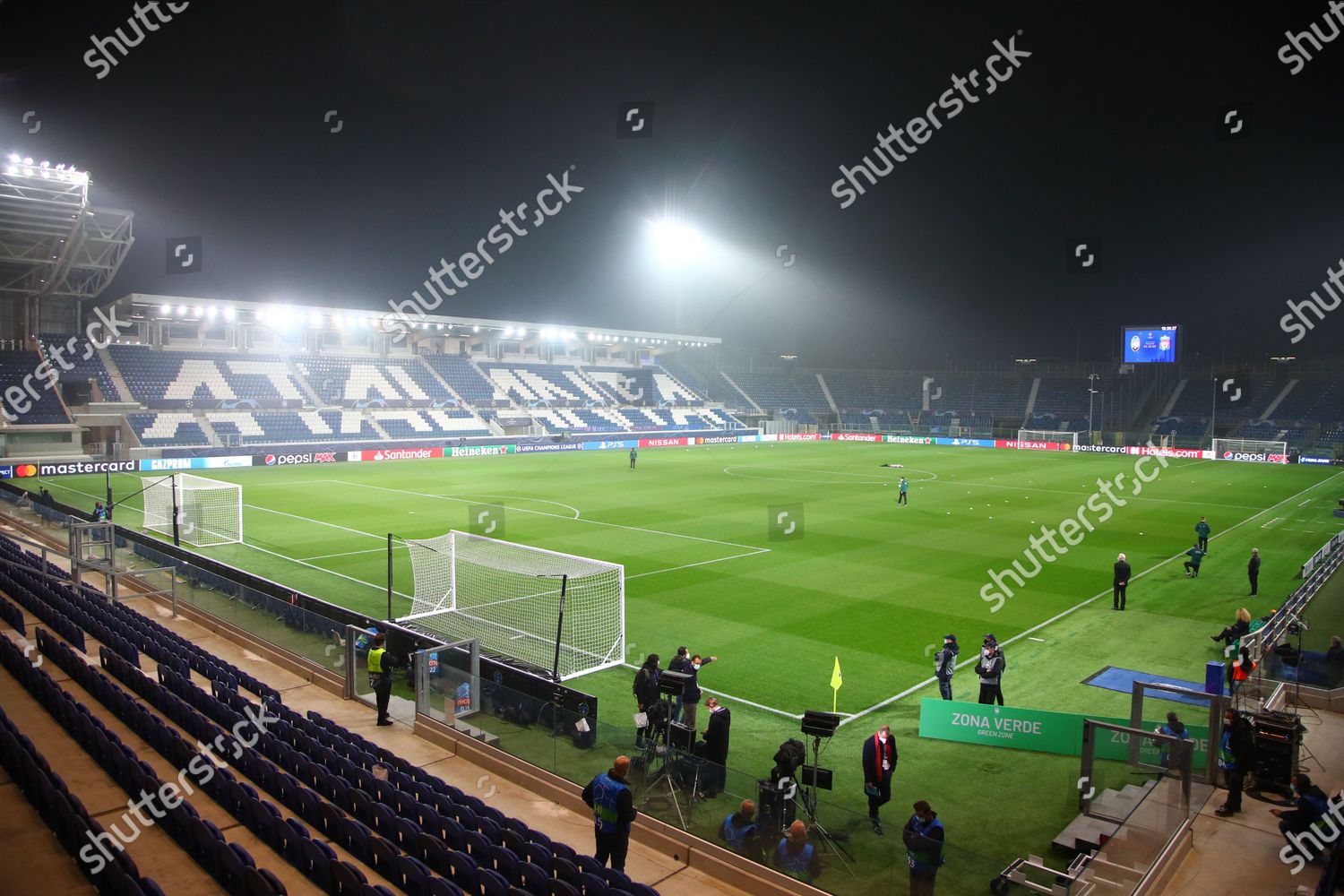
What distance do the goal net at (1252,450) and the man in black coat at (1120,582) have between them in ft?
169

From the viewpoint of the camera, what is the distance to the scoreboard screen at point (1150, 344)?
52938mm

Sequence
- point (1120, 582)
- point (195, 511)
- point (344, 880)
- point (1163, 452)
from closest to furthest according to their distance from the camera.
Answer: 1. point (344, 880)
2. point (1120, 582)
3. point (195, 511)
4. point (1163, 452)

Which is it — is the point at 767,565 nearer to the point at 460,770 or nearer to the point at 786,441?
the point at 460,770

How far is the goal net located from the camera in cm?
6041

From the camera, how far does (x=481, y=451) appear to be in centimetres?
5803

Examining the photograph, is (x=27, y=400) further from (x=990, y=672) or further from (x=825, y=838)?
(x=825, y=838)

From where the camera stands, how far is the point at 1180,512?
3391 cm

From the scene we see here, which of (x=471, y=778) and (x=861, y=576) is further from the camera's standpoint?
(x=861, y=576)

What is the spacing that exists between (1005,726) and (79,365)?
5474cm

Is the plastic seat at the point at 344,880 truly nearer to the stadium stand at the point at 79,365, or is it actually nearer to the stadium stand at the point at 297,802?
the stadium stand at the point at 297,802

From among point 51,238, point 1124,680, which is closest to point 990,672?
point 1124,680

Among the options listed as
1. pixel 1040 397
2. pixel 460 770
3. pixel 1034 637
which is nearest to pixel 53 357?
pixel 460 770

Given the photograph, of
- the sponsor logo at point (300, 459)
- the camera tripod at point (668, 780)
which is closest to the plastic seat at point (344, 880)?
the camera tripod at point (668, 780)

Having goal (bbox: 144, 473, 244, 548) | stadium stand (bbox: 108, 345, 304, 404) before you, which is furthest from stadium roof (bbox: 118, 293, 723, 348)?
goal (bbox: 144, 473, 244, 548)
